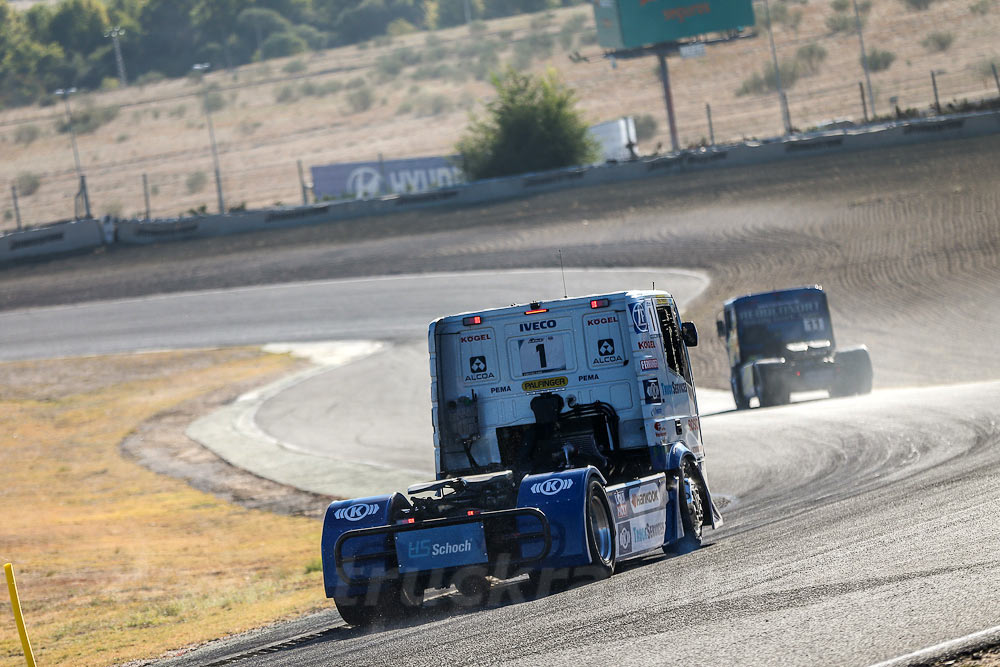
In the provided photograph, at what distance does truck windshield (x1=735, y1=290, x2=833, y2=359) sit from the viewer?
26.4 meters

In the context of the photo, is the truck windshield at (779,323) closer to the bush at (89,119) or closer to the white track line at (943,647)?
the white track line at (943,647)

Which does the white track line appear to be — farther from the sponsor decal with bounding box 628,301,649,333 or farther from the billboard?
the billboard

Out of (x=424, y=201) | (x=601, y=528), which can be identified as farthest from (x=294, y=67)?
(x=601, y=528)

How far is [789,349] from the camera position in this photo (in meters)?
26.1

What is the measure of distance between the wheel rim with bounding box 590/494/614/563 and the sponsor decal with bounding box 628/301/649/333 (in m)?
2.01

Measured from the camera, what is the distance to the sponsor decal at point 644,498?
10438 mm

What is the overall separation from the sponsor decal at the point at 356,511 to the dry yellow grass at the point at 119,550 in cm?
191

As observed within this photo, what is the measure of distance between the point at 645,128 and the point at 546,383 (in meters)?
65.1

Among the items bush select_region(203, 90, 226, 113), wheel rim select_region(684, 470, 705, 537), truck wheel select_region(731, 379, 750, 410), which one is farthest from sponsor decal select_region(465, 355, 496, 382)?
bush select_region(203, 90, 226, 113)

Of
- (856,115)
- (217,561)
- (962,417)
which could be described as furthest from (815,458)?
(856,115)

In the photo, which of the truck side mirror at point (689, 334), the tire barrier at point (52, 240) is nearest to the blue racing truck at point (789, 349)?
the truck side mirror at point (689, 334)

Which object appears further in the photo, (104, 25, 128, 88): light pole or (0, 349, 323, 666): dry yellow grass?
(104, 25, 128, 88): light pole

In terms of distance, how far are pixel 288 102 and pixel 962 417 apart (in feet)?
280

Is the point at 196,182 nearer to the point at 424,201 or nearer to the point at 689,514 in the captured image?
the point at 424,201
